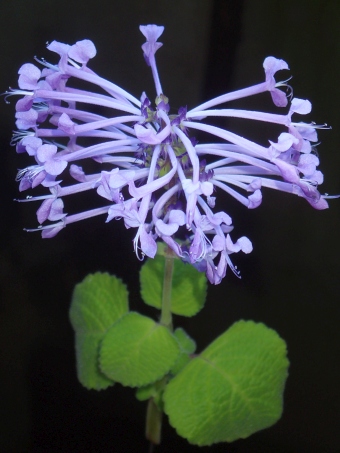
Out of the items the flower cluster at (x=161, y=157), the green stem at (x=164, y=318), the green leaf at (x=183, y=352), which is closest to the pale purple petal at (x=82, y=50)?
the flower cluster at (x=161, y=157)

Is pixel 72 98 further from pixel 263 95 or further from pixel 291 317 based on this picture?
pixel 291 317

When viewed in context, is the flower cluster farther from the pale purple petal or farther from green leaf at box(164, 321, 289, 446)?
green leaf at box(164, 321, 289, 446)

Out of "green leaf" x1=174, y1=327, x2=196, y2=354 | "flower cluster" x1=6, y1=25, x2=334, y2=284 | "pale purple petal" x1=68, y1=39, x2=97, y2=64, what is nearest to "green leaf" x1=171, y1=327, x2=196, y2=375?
"green leaf" x1=174, y1=327, x2=196, y2=354

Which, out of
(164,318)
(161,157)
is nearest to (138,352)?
(164,318)

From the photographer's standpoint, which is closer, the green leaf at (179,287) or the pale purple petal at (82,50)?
the pale purple petal at (82,50)

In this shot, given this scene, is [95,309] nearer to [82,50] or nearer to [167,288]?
[167,288]

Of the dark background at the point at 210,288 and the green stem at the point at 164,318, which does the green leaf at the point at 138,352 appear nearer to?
the green stem at the point at 164,318

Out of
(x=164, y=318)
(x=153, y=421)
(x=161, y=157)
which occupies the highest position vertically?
(x=161, y=157)
